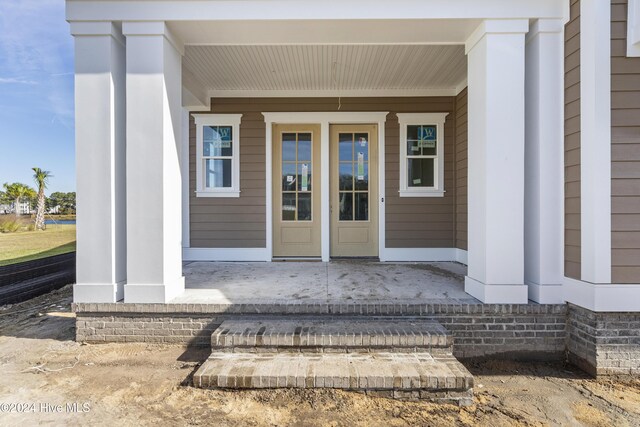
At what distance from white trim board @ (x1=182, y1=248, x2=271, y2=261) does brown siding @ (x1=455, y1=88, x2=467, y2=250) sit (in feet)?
9.63

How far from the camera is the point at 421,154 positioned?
5238 millimetres

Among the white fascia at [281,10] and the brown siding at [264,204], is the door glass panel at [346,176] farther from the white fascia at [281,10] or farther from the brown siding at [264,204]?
the white fascia at [281,10]

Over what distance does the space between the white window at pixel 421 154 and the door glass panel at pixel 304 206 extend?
148cm

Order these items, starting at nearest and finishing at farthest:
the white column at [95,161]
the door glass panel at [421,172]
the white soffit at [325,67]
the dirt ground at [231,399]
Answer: the dirt ground at [231,399] < the white column at [95,161] < the white soffit at [325,67] < the door glass panel at [421,172]

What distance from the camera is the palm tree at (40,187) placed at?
8201mm

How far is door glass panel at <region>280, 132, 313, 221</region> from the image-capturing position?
Answer: 538cm

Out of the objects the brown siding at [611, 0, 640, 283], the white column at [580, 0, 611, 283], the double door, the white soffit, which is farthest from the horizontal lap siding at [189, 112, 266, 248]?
the brown siding at [611, 0, 640, 283]

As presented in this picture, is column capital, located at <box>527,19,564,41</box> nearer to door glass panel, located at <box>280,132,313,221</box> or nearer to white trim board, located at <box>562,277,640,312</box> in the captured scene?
white trim board, located at <box>562,277,640,312</box>

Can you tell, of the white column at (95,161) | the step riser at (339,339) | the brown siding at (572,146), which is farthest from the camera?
the white column at (95,161)

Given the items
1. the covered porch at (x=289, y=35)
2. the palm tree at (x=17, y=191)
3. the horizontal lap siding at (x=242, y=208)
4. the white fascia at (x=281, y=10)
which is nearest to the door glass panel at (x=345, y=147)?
the horizontal lap siding at (x=242, y=208)

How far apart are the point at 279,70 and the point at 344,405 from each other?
3.97 meters

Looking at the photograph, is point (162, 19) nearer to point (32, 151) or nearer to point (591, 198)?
point (591, 198)

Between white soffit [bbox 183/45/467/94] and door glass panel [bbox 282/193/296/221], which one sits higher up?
white soffit [bbox 183/45/467/94]

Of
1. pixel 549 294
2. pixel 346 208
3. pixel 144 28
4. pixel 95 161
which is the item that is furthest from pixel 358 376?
pixel 346 208
